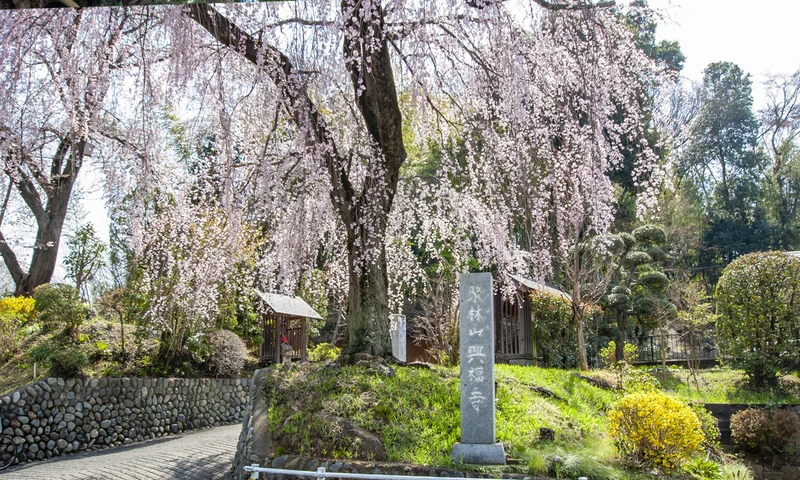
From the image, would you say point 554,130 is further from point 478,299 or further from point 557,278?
point 557,278

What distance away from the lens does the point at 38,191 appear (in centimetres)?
1509

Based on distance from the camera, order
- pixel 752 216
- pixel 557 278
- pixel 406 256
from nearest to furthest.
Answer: pixel 406 256, pixel 557 278, pixel 752 216

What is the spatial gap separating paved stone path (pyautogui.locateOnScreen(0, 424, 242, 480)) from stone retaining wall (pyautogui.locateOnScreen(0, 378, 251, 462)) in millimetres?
370

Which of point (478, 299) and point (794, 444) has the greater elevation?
point (478, 299)

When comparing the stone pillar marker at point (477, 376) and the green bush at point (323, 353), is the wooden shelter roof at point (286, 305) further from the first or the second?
the stone pillar marker at point (477, 376)

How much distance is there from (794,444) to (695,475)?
12.1 ft

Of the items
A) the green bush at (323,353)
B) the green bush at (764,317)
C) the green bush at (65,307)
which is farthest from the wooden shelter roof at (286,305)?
the green bush at (764,317)

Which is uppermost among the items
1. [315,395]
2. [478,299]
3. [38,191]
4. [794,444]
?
[38,191]

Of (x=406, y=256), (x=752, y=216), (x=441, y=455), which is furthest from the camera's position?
(x=752, y=216)

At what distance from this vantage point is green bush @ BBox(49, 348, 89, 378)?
9.73 m

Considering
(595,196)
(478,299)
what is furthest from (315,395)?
(595,196)

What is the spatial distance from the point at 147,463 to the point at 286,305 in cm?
642

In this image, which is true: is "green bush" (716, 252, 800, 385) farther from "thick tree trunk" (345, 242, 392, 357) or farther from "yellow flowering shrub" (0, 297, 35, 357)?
"yellow flowering shrub" (0, 297, 35, 357)

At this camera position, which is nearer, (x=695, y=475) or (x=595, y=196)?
(x=695, y=475)
